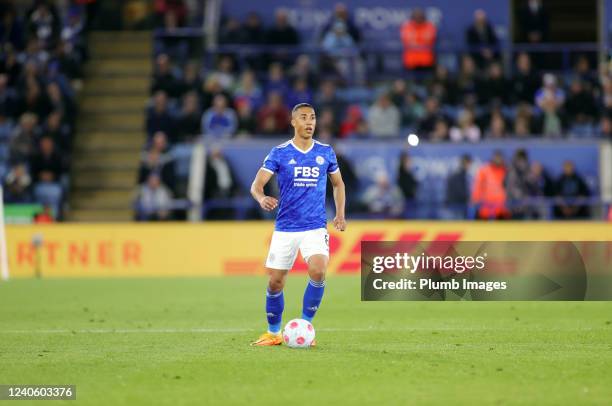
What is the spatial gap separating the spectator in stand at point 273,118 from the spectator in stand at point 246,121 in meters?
0.13

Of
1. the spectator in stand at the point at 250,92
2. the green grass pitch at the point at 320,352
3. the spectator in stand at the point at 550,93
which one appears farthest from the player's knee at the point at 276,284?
the spectator in stand at the point at 550,93

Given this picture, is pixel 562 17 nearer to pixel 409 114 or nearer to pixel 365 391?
pixel 409 114

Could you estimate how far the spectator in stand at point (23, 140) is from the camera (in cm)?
2705

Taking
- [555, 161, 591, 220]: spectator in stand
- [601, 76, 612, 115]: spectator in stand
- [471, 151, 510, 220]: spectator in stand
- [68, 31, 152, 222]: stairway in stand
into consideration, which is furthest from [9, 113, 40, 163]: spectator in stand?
[601, 76, 612, 115]: spectator in stand

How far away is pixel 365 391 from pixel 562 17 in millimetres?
25437

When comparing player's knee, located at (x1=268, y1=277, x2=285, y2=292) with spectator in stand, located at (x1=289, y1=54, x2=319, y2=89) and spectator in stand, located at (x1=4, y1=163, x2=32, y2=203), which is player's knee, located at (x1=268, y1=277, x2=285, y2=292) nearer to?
spectator in stand, located at (x1=4, y1=163, x2=32, y2=203)

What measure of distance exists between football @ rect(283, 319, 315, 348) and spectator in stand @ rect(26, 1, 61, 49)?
65.5 ft

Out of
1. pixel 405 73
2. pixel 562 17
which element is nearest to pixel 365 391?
pixel 405 73

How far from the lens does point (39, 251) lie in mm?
24406

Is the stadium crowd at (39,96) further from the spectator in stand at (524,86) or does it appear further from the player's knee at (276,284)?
the player's knee at (276,284)

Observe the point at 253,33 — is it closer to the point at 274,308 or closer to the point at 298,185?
the point at 298,185

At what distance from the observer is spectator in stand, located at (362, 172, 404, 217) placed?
25.2 metres

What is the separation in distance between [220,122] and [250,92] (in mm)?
1322

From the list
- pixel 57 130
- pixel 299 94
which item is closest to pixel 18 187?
pixel 57 130
